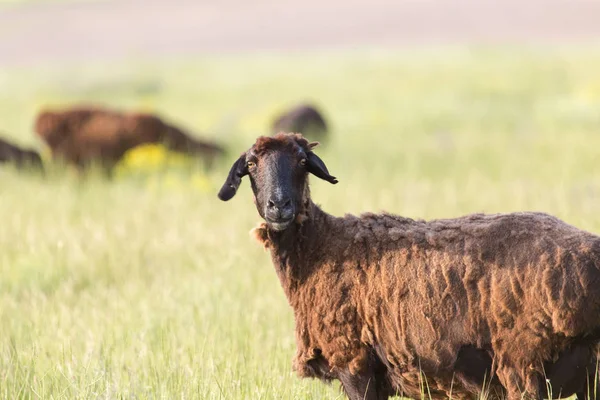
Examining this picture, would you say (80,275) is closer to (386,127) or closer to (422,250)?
(422,250)

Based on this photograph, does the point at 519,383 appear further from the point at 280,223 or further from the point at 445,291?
the point at 280,223

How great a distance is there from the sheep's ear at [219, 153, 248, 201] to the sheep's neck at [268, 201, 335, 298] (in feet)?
1.27

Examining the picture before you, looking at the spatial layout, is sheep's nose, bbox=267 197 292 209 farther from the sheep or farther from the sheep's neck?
the sheep's neck

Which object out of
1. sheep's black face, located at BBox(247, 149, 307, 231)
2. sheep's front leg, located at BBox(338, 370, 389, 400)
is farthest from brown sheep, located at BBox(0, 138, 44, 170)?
sheep's front leg, located at BBox(338, 370, 389, 400)

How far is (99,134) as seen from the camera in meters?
15.6

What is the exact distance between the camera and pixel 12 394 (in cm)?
574

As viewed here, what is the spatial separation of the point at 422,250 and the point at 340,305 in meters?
0.62

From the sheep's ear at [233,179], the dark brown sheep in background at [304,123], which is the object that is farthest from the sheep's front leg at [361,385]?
the dark brown sheep in background at [304,123]

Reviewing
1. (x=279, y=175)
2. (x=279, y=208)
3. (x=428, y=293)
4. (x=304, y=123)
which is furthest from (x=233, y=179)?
(x=304, y=123)

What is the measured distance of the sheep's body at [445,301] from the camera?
16.0 ft

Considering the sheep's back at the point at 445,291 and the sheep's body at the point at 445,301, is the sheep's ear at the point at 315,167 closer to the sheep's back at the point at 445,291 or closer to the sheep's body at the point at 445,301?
the sheep's body at the point at 445,301

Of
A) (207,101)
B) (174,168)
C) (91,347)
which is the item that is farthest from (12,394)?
(207,101)

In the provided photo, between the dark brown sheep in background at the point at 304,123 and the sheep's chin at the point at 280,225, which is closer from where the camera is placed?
the sheep's chin at the point at 280,225

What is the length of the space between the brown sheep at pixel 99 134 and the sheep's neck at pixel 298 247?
10043 mm
